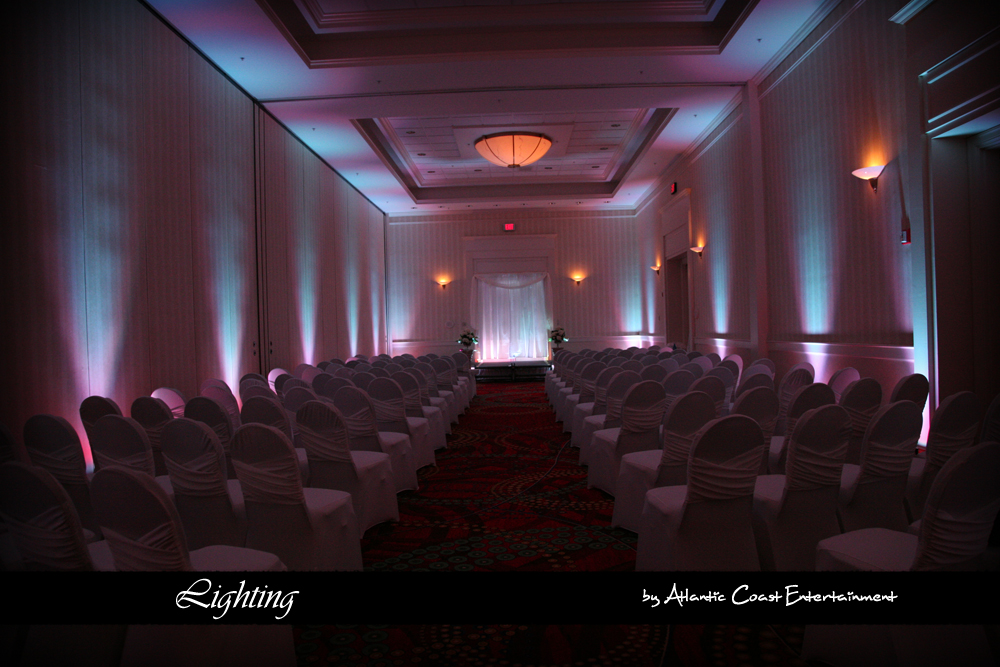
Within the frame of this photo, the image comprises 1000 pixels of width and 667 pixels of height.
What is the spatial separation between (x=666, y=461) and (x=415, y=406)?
3072 millimetres

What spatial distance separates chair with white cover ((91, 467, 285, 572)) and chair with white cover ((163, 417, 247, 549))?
784mm

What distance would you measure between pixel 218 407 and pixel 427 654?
209 cm

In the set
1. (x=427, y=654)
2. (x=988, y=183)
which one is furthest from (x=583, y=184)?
(x=427, y=654)

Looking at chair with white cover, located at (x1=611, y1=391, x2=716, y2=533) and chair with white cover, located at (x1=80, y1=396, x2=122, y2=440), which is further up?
chair with white cover, located at (x1=80, y1=396, x2=122, y2=440)

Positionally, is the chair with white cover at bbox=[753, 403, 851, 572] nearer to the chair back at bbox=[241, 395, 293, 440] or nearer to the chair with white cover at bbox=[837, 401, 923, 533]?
the chair with white cover at bbox=[837, 401, 923, 533]

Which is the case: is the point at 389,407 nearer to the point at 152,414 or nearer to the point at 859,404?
the point at 152,414

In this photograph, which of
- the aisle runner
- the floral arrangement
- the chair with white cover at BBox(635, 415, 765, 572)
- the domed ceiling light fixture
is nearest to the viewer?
the chair with white cover at BBox(635, 415, 765, 572)

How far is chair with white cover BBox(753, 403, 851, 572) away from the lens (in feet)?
7.80

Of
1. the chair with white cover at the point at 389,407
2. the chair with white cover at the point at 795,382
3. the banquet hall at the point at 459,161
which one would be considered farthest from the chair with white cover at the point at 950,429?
the chair with white cover at the point at 389,407

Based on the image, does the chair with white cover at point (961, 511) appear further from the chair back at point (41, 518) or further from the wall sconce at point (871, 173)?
the wall sconce at point (871, 173)

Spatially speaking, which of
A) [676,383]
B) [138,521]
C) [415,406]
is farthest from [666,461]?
[415,406]

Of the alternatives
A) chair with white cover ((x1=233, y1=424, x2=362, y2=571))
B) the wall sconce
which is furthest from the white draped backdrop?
chair with white cover ((x1=233, y1=424, x2=362, y2=571))

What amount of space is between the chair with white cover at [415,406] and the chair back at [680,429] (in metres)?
2.67

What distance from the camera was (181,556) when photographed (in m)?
1.72
